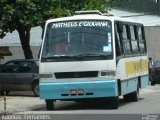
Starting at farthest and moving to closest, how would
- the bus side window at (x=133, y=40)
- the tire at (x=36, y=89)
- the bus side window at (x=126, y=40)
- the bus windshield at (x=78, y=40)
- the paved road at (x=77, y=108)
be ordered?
the tire at (x=36, y=89), the bus side window at (x=133, y=40), the bus side window at (x=126, y=40), the bus windshield at (x=78, y=40), the paved road at (x=77, y=108)

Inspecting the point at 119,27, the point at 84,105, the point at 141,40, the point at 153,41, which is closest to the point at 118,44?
the point at 119,27

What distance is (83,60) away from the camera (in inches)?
733

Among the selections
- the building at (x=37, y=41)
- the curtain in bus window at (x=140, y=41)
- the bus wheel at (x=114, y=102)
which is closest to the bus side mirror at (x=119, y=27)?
the bus wheel at (x=114, y=102)

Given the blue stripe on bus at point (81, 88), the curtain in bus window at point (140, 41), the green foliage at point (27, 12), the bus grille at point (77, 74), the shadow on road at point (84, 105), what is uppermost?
the green foliage at point (27, 12)

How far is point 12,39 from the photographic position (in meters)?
44.3

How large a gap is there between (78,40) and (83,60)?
81 centimetres

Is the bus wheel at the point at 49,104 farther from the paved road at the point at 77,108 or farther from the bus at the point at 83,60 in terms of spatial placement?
the paved road at the point at 77,108

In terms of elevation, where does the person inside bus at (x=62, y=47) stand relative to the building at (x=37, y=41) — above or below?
above

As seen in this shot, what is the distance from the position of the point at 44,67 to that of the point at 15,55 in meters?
23.6

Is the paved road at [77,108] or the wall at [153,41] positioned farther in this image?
the wall at [153,41]

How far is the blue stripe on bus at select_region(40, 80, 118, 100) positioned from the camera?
1839 centimetres

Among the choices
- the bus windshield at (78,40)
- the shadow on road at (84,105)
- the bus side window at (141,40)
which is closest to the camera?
the bus windshield at (78,40)

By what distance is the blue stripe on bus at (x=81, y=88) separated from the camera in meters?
18.4

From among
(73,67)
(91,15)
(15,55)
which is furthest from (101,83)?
(15,55)
